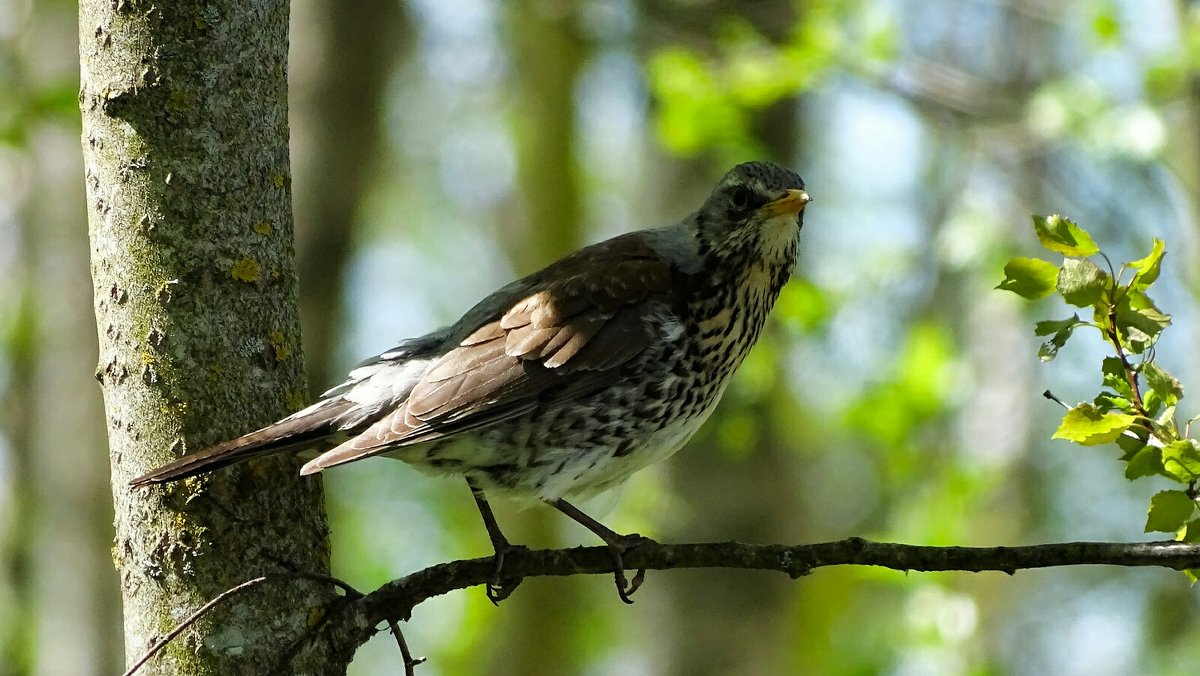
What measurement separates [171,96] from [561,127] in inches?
271

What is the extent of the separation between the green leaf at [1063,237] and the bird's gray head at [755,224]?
2.01 meters

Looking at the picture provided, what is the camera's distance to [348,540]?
15.5m

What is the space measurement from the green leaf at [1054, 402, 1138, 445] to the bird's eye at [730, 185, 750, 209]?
7.61 feet

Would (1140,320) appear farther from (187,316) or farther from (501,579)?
(187,316)

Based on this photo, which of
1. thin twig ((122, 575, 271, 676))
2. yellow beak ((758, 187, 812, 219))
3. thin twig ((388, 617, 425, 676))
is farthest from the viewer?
yellow beak ((758, 187, 812, 219))

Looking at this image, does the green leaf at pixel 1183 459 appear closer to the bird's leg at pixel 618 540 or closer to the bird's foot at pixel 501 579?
the bird's leg at pixel 618 540

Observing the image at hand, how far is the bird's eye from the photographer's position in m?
4.48

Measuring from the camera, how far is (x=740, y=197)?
452 centimetres

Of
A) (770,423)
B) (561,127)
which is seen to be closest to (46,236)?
(561,127)

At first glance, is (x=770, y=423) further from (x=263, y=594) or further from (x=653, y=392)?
(x=263, y=594)

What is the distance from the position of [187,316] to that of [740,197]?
234cm

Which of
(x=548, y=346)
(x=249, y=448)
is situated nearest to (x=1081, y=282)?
(x=249, y=448)

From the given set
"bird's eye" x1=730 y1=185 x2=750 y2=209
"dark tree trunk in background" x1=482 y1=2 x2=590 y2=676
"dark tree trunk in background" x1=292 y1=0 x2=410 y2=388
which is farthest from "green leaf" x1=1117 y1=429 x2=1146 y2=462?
"dark tree trunk in background" x1=482 y1=2 x2=590 y2=676

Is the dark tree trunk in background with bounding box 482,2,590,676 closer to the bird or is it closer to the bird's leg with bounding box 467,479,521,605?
the bird
